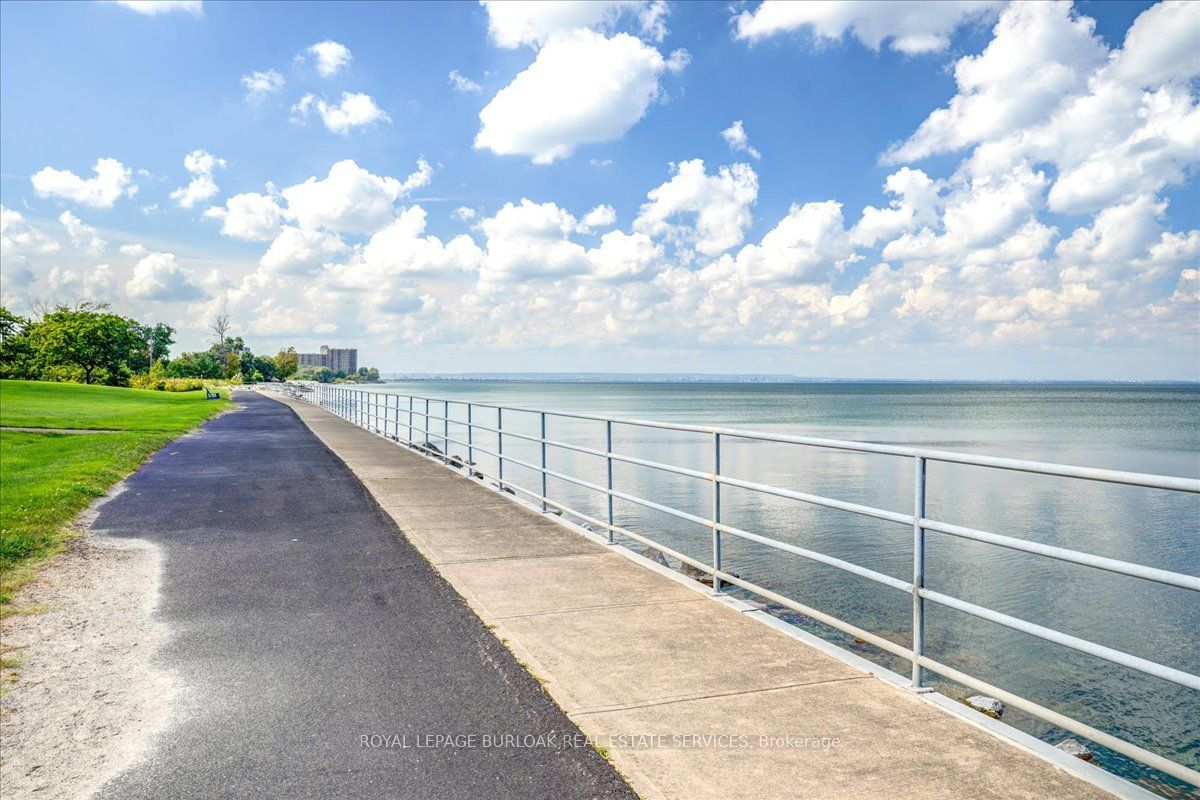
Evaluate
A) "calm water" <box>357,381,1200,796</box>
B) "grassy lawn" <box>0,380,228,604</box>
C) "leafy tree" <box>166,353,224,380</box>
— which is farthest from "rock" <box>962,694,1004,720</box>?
"leafy tree" <box>166,353,224,380</box>

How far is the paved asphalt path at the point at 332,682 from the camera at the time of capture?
11.8ft

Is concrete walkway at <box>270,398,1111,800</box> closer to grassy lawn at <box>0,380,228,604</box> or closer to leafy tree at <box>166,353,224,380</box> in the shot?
grassy lawn at <box>0,380,228,604</box>

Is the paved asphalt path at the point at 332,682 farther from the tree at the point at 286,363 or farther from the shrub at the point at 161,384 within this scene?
the tree at the point at 286,363

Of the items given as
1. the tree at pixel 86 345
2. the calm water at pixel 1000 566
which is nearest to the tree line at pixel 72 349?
the tree at pixel 86 345

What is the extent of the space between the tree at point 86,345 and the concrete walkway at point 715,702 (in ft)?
332

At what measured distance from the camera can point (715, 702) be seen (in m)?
4.39

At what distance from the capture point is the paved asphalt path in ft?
11.8

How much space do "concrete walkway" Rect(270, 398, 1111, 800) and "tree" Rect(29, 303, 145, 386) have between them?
3979 inches

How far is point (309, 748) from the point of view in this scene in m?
3.89

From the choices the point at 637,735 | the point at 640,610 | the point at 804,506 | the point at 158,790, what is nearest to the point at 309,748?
the point at 158,790

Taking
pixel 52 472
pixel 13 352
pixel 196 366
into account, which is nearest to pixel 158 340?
pixel 196 366

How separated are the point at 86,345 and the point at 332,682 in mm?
103502

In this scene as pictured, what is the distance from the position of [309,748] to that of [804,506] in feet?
56.2

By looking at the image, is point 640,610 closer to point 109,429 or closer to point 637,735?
point 637,735
